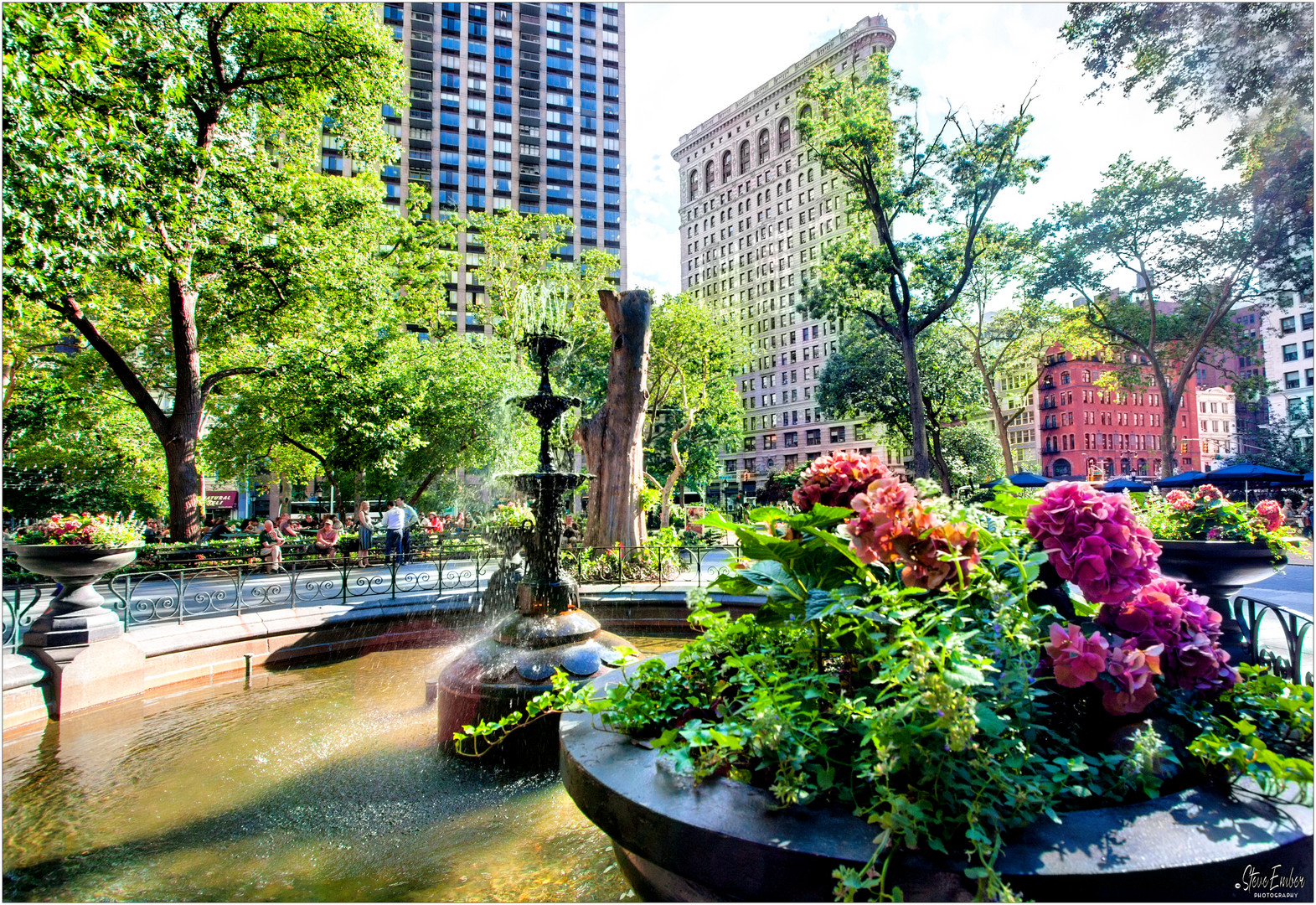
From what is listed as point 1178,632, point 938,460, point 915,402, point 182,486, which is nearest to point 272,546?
point 182,486

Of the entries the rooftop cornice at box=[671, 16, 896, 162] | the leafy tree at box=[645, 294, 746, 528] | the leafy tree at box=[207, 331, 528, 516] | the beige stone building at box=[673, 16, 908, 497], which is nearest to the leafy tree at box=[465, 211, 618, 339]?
the leafy tree at box=[645, 294, 746, 528]

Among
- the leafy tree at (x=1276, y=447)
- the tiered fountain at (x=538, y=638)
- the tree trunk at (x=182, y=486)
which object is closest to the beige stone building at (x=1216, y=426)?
the leafy tree at (x=1276, y=447)

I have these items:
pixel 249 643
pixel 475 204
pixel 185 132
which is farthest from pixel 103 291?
pixel 475 204

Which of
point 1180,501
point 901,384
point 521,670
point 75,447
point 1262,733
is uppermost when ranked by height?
point 901,384

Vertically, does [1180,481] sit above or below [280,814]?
above

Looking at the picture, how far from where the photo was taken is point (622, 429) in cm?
1191

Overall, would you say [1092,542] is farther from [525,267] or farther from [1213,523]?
[525,267]

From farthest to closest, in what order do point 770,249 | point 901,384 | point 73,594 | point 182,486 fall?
1. point 770,249
2. point 901,384
3. point 182,486
4. point 73,594

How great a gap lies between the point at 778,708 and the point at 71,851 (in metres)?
4.69

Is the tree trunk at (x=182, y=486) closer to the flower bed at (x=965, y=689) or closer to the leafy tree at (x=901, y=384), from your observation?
the flower bed at (x=965, y=689)

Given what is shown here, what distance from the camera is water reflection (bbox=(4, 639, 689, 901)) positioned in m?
3.34

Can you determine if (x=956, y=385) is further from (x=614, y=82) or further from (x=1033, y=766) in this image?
(x=614, y=82)

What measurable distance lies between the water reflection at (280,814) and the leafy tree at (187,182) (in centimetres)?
657

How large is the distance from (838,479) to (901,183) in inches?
798
